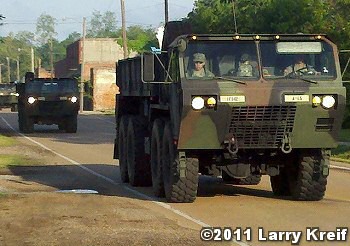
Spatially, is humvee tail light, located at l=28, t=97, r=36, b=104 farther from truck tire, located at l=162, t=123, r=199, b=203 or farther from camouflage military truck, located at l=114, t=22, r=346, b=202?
truck tire, located at l=162, t=123, r=199, b=203

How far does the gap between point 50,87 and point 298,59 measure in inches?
1085

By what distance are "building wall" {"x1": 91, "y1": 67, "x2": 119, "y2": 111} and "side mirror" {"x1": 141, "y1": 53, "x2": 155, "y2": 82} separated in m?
71.3

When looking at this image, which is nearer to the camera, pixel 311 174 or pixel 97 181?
pixel 311 174

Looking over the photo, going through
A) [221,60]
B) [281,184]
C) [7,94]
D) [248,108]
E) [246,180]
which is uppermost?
[221,60]

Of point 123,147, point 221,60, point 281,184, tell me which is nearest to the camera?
point 221,60

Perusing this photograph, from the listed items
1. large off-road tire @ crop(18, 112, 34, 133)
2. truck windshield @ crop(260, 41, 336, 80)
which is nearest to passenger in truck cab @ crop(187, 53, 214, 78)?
truck windshield @ crop(260, 41, 336, 80)

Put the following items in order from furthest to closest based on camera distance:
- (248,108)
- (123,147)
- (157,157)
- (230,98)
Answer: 1. (123,147)
2. (157,157)
3. (248,108)
4. (230,98)

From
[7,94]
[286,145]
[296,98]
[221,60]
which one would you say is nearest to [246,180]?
[286,145]

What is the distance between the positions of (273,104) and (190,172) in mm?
1658

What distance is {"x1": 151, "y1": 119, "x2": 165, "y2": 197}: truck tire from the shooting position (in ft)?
55.0

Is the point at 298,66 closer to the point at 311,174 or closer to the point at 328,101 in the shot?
the point at 328,101

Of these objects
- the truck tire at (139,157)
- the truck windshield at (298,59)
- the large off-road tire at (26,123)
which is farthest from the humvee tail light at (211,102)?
the large off-road tire at (26,123)

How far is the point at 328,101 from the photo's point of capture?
602 inches

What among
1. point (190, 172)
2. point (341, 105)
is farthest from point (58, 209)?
point (341, 105)
